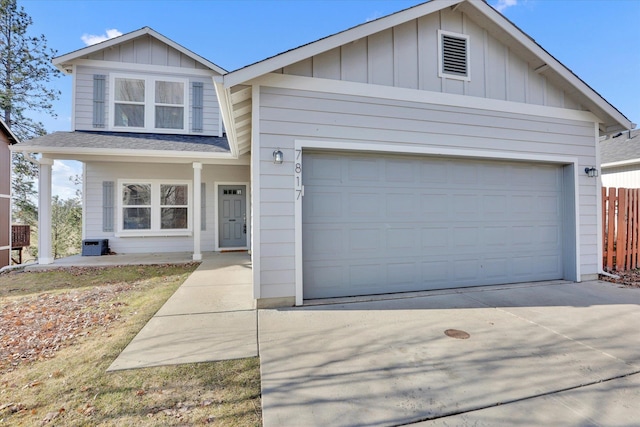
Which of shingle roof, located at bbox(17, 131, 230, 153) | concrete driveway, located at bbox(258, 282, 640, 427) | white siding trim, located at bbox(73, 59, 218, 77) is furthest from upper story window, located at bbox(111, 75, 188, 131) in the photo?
concrete driveway, located at bbox(258, 282, 640, 427)

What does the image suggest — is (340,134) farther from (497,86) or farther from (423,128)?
(497,86)

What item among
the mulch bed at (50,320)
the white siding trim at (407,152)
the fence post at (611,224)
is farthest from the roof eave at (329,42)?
the fence post at (611,224)

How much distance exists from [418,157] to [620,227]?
18.2ft

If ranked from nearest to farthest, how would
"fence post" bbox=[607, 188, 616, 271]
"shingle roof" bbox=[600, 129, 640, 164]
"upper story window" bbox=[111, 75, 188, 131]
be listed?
1. "fence post" bbox=[607, 188, 616, 271]
2. "upper story window" bbox=[111, 75, 188, 131]
3. "shingle roof" bbox=[600, 129, 640, 164]

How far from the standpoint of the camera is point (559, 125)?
18.2ft

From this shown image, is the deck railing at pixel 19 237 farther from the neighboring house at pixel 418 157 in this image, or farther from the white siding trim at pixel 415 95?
the white siding trim at pixel 415 95

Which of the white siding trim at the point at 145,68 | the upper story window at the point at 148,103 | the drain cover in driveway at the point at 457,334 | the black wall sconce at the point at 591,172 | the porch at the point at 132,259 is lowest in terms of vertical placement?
the drain cover in driveway at the point at 457,334

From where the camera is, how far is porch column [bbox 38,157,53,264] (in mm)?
7363

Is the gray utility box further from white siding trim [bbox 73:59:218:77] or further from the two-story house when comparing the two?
white siding trim [bbox 73:59:218:77]

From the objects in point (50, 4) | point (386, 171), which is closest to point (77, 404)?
point (386, 171)

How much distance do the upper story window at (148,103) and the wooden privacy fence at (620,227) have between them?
37.4 ft

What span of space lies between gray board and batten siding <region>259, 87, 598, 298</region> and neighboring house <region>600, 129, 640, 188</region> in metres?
8.08

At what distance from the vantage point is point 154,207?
944 cm

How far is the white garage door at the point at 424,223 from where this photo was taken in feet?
14.9
